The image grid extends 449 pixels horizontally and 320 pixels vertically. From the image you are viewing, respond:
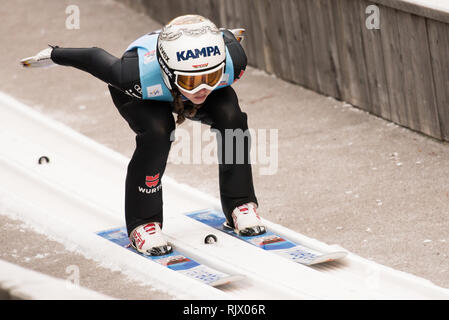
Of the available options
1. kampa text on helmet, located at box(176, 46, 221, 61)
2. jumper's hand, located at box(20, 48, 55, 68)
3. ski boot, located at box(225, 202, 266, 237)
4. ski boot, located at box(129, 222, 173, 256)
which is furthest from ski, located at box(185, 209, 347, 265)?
jumper's hand, located at box(20, 48, 55, 68)

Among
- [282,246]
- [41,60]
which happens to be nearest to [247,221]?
[282,246]

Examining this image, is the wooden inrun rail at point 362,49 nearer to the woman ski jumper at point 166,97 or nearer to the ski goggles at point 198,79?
the woman ski jumper at point 166,97

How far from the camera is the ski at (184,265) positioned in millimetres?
4828

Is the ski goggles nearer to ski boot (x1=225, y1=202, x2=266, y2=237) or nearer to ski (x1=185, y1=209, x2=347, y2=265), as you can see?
ski boot (x1=225, y1=202, x2=266, y2=237)

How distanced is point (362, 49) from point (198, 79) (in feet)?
10.6

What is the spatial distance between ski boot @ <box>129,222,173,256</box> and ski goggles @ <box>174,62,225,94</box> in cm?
88

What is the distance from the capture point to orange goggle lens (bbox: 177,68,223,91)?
4.72m

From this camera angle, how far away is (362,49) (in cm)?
766

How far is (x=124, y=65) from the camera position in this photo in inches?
194

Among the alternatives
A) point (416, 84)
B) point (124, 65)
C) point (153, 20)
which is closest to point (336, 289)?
point (124, 65)

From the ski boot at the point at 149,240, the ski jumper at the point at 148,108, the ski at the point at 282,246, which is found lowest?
the ski at the point at 282,246

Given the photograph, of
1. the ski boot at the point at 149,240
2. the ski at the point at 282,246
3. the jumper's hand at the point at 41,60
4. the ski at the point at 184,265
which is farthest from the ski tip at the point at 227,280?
the jumper's hand at the point at 41,60

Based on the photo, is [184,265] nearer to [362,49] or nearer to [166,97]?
[166,97]

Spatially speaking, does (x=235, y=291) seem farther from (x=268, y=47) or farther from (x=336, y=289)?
(x=268, y=47)
